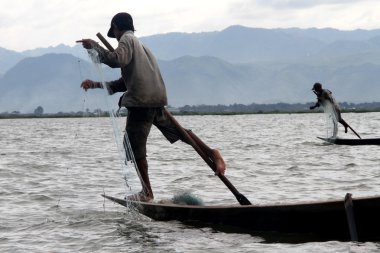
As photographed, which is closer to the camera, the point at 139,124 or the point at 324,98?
the point at 139,124

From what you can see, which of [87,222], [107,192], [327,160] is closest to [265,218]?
[87,222]

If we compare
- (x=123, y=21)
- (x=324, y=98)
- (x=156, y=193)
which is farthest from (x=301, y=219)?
(x=324, y=98)

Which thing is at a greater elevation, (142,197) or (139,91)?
(139,91)

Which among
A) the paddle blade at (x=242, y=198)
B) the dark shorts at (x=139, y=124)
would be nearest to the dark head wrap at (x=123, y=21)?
the dark shorts at (x=139, y=124)

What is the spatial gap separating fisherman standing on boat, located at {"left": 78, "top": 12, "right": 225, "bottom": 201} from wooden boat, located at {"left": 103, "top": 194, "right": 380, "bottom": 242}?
1.00 metres

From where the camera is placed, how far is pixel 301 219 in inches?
284

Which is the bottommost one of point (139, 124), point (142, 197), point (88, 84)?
point (142, 197)

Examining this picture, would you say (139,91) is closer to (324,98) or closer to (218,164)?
(218,164)

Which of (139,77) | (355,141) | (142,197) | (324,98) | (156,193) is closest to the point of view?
(139,77)

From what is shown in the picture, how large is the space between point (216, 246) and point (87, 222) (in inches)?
97.8

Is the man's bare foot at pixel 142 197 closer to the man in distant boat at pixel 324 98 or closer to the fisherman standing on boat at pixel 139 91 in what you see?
the fisherman standing on boat at pixel 139 91

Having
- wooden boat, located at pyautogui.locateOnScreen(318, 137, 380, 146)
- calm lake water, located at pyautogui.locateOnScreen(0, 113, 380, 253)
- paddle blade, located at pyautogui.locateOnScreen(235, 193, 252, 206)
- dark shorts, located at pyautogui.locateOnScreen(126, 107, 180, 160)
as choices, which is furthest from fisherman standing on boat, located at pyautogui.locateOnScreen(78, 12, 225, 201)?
wooden boat, located at pyautogui.locateOnScreen(318, 137, 380, 146)

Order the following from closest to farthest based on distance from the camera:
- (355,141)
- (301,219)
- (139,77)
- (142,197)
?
(301,219)
(139,77)
(142,197)
(355,141)

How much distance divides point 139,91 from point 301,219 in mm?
2972
